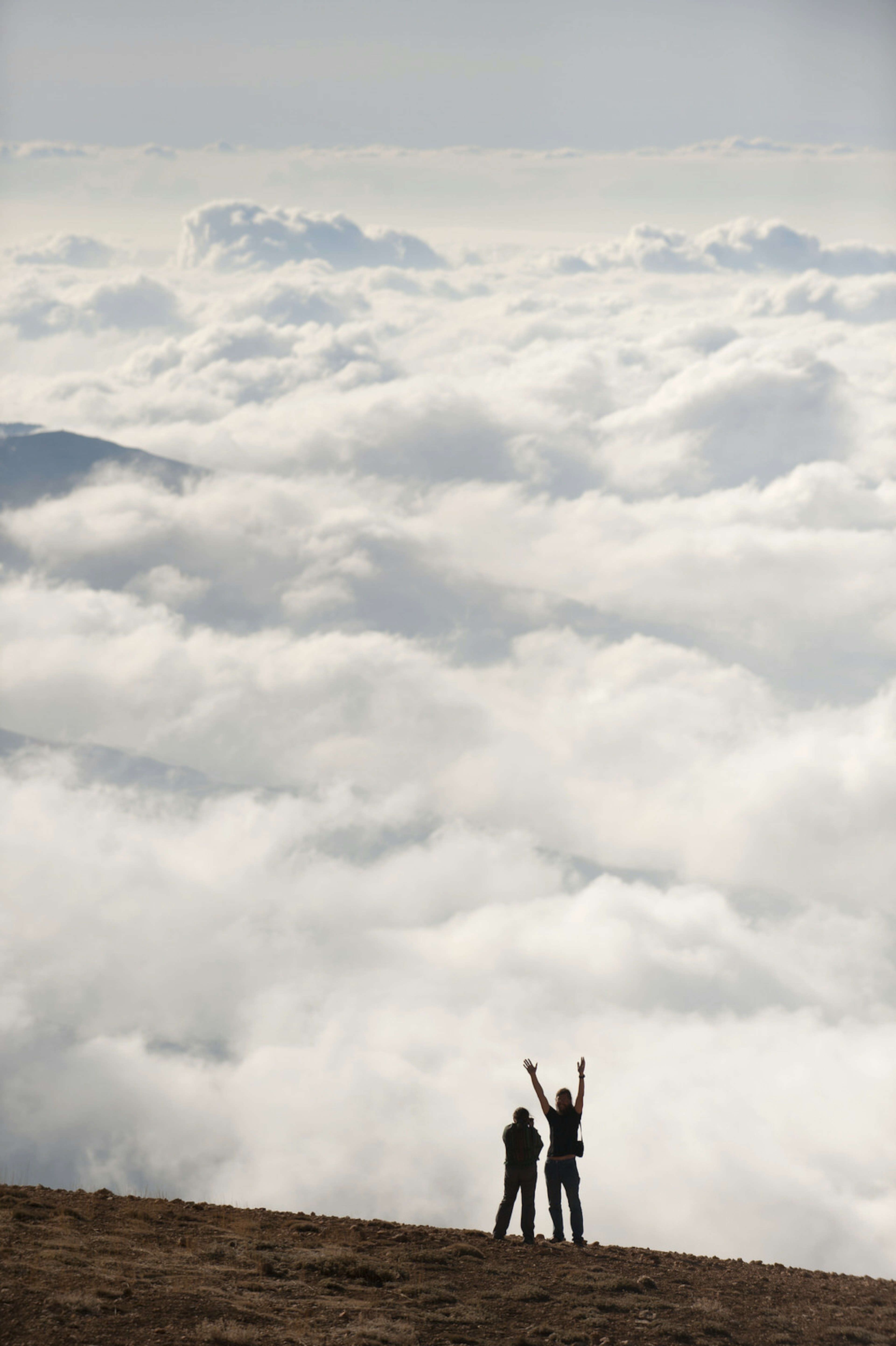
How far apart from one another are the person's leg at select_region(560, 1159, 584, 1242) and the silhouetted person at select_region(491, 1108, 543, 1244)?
0.49 m

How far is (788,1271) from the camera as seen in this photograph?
1581cm

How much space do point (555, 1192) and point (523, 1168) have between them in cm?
77

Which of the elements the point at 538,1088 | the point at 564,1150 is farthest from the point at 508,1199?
the point at 538,1088

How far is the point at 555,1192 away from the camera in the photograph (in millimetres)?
16359

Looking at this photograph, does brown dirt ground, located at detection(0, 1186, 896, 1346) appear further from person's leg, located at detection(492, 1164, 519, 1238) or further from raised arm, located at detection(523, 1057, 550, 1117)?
raised arm, located at detection(523, 1057, 550, 1117)

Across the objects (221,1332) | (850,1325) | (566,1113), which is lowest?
(850,1325)

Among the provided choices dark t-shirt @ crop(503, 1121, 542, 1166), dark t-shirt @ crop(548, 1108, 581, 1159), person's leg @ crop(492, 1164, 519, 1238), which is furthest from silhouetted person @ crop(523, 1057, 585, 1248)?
person's leg @ crop(492, 1164, 519, 1238)

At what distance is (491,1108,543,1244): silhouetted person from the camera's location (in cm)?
1617

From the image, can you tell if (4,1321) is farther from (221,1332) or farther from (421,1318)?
(421,1318)

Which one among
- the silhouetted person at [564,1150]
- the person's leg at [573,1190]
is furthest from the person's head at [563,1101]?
the person's leg at [573,1190]

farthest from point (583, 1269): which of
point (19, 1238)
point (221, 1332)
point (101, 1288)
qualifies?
point (19, 1238)

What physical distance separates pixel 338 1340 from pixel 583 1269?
5130mm

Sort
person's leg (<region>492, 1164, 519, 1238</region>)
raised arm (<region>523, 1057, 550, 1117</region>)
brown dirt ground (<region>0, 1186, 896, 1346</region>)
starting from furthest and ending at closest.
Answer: person's leg (<region>492, 1164, 519, 1238</region>)
raised arm (<region>523, 1057, 550, 1117</region>)
brown dirt ground (<region>0, 1186, 896, 1346</region>)

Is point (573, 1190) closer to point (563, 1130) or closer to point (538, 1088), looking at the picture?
point (563, 1130)
